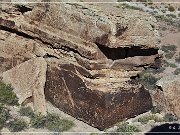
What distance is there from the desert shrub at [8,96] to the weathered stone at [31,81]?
167mm

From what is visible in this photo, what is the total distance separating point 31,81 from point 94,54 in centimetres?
312

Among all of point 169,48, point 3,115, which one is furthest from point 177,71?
point 3,115

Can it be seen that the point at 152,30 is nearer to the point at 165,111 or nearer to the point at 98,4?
the point at 98,4

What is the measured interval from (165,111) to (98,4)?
521cm

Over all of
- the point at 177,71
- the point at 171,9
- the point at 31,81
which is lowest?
the point at 171,9

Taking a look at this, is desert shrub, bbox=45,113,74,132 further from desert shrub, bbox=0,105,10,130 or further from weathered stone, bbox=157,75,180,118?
weathered stone, bbox=157,75,180,118

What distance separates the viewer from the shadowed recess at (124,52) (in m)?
16.5

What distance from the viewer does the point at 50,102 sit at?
18.4 meters

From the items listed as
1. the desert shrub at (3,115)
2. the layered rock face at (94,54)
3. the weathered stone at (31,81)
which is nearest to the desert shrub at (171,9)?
Result: the layered rock face at (94,54)

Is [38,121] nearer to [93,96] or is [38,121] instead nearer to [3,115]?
[3,115]

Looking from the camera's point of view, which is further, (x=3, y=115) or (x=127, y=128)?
(x=3, y=115)

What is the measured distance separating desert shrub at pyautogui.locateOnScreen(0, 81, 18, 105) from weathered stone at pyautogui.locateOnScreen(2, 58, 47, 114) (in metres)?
0.17

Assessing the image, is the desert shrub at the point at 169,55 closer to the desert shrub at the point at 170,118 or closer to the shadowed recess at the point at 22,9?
the desert shrub at the point at 170,118

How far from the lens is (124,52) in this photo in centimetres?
1700
